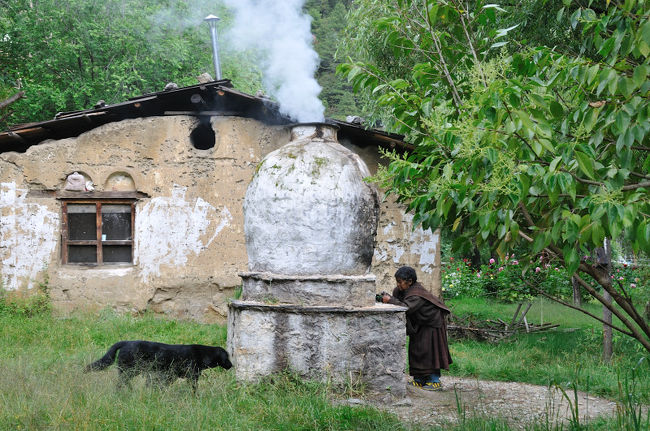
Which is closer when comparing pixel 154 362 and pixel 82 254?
pixel 154 362

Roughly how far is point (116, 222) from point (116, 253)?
1.60 ft

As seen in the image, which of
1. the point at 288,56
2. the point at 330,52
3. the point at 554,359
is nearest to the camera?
the point at 288,56

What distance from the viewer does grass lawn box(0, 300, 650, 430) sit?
4684 millimetres

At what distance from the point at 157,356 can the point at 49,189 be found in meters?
5.20

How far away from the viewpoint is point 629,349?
8734mm

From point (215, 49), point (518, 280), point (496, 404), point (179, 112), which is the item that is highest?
point (215, 49)

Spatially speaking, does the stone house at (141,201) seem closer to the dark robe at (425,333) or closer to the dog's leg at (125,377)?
the dark robe at (425,333)

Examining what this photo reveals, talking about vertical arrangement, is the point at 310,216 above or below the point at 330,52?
below

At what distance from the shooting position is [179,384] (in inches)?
225

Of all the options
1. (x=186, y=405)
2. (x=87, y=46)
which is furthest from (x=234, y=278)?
(x=87, y=46)

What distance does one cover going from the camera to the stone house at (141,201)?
9703mm

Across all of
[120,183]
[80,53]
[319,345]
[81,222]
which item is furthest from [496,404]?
[80,53]

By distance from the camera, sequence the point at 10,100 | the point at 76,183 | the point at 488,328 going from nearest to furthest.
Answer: the point at 76,183 → the point at 488,328 → the point at 10,100

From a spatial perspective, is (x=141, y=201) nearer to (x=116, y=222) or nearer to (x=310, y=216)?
(x=116, y=222)
